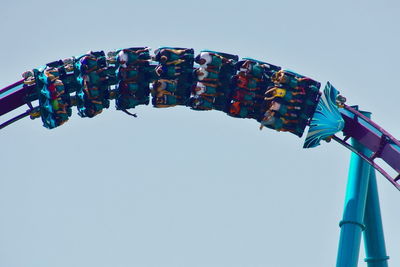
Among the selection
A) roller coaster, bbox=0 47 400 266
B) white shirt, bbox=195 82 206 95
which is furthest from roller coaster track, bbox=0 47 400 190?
white shirt, bbox=195 82 206 95

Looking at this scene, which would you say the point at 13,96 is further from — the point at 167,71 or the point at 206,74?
the point at 206,74

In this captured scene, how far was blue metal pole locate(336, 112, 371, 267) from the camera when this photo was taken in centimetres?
2031

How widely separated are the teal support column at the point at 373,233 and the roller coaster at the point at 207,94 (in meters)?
0.76

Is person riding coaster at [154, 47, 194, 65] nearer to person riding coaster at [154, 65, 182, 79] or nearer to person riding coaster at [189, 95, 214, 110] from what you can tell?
person riding coaster at [154, 65, 182, 79]

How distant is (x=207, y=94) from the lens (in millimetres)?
20609

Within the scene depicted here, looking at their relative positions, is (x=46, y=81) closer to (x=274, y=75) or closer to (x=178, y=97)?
(x=178, y=97)

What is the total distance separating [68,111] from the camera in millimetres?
20688

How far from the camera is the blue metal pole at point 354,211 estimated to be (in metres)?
20.3

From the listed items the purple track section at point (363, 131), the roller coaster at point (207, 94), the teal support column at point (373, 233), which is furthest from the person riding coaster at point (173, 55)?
the teal support column at point (373, 233)

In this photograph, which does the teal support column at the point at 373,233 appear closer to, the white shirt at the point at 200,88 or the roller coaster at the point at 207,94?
the roller coaster at the point at 207,94

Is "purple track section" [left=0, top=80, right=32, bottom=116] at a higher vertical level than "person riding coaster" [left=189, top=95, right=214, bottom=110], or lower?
lower

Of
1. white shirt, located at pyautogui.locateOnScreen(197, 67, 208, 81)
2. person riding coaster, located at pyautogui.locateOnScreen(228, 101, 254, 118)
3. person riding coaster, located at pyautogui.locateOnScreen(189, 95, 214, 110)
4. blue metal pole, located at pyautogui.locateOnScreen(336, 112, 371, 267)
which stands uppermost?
white shirt, located at pyautogui.locateOnScreen(197, 67, 208, 81)

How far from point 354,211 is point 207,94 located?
302cm

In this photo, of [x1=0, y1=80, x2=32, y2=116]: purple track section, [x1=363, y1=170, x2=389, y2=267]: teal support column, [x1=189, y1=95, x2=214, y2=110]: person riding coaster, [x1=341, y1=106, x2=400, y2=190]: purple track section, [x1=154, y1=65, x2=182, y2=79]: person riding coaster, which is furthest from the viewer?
[x1=363, y1=170, x2=389, y2=267]: teal support column
